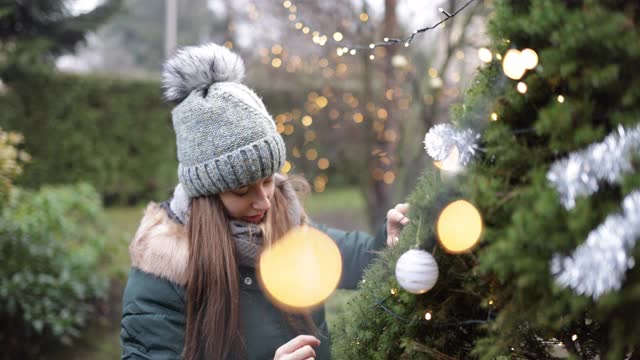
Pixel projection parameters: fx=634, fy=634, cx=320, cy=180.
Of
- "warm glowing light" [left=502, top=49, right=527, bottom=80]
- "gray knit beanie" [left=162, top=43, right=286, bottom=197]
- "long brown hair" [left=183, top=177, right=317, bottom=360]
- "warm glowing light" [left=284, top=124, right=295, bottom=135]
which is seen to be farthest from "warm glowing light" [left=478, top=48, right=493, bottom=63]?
"warm glowing light" [left=284, top=124, right=295, bottom=135]

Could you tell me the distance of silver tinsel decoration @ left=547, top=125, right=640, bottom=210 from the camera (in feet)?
3.13

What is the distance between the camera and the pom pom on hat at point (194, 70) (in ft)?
7.21

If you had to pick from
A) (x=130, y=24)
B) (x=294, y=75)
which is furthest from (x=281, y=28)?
(x=130, y=24)

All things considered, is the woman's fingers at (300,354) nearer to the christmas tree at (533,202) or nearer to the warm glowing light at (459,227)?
the christmas tree at (533,202)

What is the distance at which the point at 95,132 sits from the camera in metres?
10.1

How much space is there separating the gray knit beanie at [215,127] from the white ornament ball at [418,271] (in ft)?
3.21

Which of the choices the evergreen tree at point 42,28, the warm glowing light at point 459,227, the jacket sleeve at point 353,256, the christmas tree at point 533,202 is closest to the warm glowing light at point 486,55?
the christmas tree at point 533,202

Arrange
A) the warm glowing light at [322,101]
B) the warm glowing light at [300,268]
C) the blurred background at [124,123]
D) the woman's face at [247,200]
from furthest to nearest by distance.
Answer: the warm glowing light at [322,101] < the blurred background at [124,123] < the warm glowing light at [300,268] < the woman's face at [247,200]

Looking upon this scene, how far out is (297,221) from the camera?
2.44m

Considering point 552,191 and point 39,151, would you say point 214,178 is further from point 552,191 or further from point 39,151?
point 39,151

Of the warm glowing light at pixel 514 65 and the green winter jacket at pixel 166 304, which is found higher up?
the warm glowing light at pixel 514 65

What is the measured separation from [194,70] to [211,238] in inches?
23.0

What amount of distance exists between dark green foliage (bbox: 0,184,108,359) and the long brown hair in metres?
2.89

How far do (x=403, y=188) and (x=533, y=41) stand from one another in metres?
4.68
